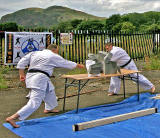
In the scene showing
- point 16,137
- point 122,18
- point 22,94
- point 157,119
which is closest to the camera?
point 16,137

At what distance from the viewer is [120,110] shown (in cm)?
674

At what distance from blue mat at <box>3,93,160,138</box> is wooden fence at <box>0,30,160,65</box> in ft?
22.4

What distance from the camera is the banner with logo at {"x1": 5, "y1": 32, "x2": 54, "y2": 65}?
36.7 ft

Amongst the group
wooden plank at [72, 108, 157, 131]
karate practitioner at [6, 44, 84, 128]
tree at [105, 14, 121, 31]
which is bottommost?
wooden plank at [72, 108, 157, 131]

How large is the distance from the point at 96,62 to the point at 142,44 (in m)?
11.7

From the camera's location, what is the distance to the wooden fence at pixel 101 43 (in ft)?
45.2

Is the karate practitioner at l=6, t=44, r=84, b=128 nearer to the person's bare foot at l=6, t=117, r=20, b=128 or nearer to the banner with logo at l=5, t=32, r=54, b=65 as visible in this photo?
the person's bare foot at l=6, t=117, r=20, b=128

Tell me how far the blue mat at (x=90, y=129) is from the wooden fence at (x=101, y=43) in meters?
6.81

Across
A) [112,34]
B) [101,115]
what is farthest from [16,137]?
[112,34]

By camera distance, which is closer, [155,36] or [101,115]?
[101,115]

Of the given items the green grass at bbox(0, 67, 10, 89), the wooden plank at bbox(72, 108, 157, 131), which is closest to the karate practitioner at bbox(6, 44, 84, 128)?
the wooden plank at bbox(72, 108, 157, 131)

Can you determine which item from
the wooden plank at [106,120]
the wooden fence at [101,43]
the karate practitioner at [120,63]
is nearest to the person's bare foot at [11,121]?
the wooden plank at [106,120]

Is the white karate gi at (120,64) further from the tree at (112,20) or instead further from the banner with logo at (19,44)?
the tree at (112,20)

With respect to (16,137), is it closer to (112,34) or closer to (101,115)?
(101,115)
